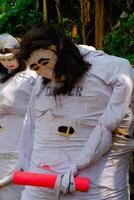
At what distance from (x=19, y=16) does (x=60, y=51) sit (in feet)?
11.6

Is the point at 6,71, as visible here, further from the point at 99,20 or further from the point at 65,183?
the point at 99,20

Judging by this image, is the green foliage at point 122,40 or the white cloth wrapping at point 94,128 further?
the green foliage at point 122,40

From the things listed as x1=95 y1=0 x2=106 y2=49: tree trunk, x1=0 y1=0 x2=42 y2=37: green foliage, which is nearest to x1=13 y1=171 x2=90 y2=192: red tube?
x1=95 y1=0 x2=106 y2=49: tree trunk

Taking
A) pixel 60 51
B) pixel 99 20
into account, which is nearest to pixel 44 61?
pixel 60 51

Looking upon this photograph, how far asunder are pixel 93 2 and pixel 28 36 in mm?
3283

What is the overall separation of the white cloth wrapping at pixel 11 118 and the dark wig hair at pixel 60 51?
42.4 inches

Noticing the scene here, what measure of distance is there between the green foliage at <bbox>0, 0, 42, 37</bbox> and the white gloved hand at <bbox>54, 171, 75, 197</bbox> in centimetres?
352

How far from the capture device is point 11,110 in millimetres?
4684

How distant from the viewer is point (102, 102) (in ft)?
11.4

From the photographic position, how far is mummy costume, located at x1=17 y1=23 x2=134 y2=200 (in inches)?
134

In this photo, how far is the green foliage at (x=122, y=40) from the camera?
19.0 feet

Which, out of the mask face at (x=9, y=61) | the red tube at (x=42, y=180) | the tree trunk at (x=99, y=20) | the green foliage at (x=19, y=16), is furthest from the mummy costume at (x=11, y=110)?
the green foliage at (x=19, y=16)

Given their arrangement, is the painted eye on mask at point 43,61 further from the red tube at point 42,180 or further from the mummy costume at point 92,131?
the red tube at point 42,180

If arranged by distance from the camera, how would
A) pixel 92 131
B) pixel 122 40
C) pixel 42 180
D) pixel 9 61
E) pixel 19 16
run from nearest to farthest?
pixel 42 180
pixel 92 131
pixel 9 61
pixel 122 40
pixel 19 16
